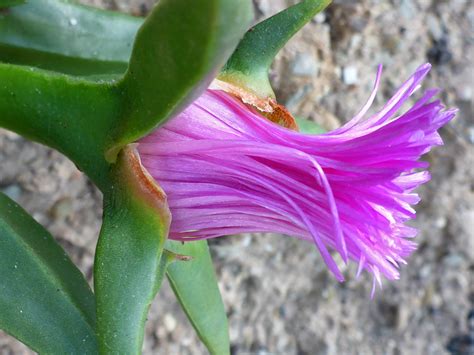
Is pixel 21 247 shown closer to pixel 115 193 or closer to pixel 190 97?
pixel 115 193

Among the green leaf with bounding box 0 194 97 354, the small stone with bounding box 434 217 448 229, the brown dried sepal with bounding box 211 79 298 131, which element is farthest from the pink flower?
the small stone with bounding box 434 217 448 229

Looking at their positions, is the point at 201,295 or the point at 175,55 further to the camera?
the point at 201,295

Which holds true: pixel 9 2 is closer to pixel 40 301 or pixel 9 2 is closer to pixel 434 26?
pixel 40 301

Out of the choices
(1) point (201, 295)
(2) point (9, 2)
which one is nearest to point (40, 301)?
(1) point (201, 295)

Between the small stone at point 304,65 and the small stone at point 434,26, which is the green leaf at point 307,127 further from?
the small stone at point 434,26

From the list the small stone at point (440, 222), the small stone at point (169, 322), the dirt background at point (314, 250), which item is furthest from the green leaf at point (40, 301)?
the small stone at point (440, 222)
